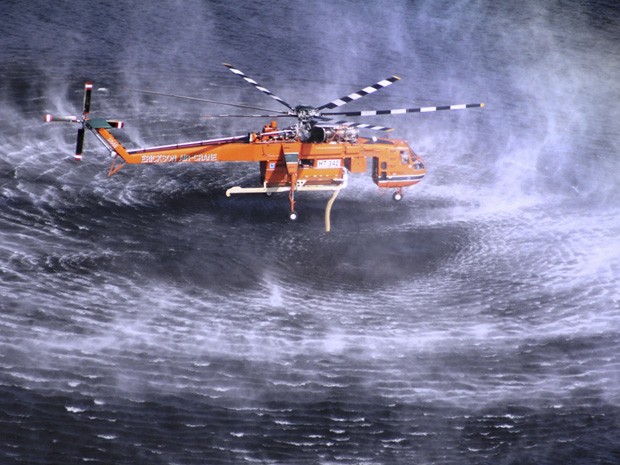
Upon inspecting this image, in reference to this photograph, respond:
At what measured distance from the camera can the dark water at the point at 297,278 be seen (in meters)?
35.0

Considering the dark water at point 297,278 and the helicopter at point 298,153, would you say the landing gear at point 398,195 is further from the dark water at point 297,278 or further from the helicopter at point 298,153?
the helicopter at point 298,153

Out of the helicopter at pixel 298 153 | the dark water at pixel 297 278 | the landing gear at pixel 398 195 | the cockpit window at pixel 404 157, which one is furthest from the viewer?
the landing gear at pixel 398 195

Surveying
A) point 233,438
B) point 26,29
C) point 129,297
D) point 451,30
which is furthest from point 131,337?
point 451,30

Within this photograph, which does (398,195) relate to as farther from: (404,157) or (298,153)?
(298,153)

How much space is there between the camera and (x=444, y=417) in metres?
36.5

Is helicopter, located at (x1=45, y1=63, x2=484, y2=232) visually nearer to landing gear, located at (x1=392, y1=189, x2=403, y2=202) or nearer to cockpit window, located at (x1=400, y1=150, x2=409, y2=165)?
cockpit window, located at (x1=400, y1=150, x2=409, y2=165)

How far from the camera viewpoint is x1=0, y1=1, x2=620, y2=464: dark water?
35.0m

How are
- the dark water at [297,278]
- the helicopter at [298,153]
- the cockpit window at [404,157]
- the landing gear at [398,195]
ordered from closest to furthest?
the dark water at [297,278], the helicopter at [298,153], the cockpit window at [404,157], the landing gear at [398,195]

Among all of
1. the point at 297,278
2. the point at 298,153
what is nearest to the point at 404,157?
the point at 298,153

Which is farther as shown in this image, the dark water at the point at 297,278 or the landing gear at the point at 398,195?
the landing gear at the point at 398,195

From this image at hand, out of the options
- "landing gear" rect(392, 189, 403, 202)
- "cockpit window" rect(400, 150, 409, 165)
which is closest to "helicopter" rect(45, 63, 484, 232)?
"cockpit window" rect(400, 150, 409, 165)

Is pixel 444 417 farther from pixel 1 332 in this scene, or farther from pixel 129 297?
pixel 1 332

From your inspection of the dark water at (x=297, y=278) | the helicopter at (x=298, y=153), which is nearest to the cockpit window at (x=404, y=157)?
the helicopter at (x=298, y=153)

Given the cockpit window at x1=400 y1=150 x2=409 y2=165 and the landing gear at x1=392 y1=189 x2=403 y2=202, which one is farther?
the landing gear at x1=392 y1=189 x2=403 y2=202
